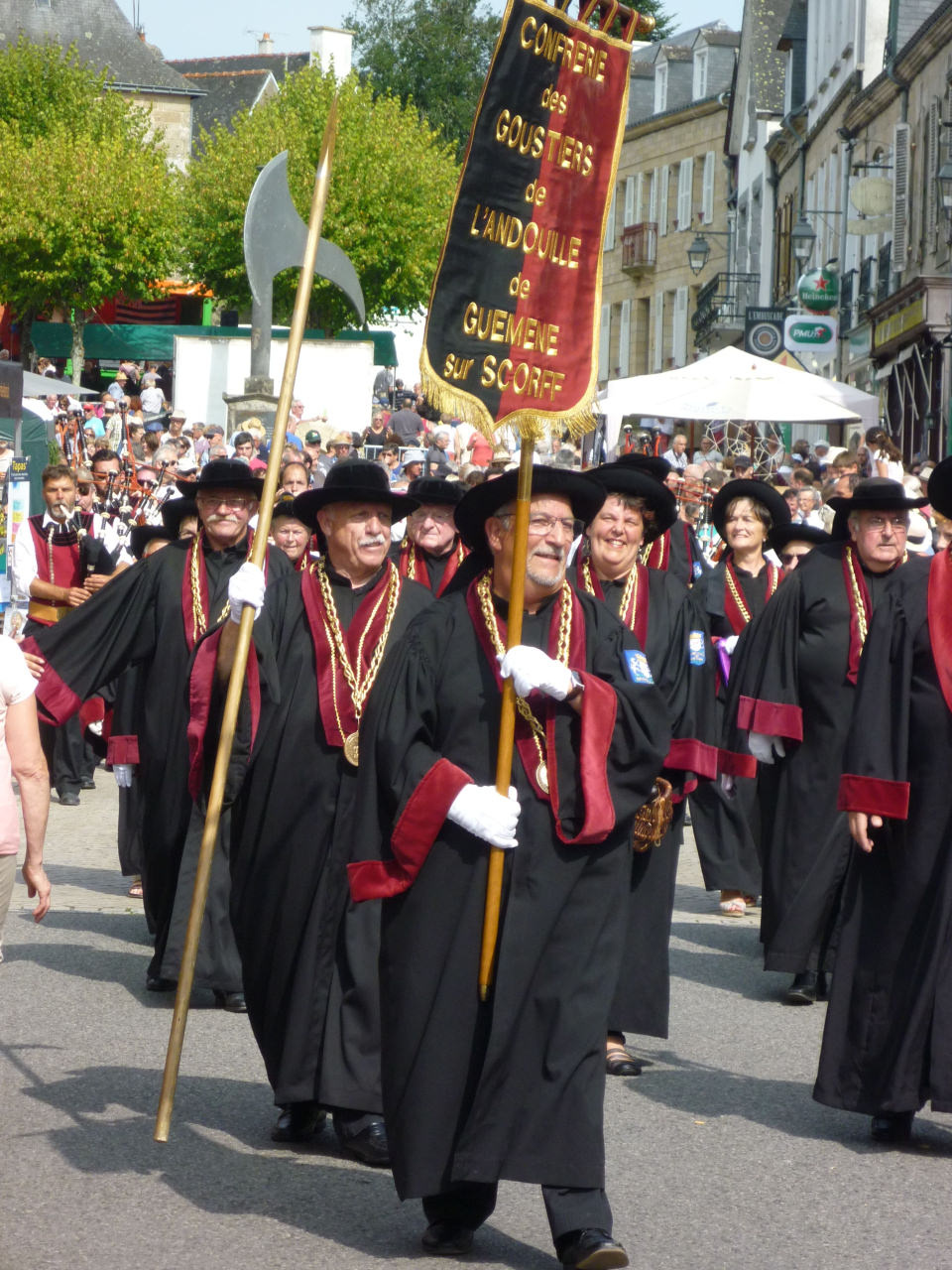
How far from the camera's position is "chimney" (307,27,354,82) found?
6425cm

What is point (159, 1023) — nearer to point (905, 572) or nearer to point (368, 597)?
point (368, 597)

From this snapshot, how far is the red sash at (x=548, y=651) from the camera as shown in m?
5.04

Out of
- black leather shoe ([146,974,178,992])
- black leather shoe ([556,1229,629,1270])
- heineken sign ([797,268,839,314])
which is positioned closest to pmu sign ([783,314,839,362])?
heineken sign ([797,268,839,314])

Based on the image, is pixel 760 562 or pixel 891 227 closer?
pixel 760 562

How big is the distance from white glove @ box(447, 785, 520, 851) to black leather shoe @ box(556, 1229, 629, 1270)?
2.90 feet

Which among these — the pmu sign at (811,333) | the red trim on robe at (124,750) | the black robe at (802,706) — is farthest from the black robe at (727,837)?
the pmu sign at (811,333)

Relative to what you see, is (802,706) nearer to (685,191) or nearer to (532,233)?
(532,233)

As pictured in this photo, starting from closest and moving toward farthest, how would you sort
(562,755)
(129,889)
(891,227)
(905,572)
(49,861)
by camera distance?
(562,755), (905,572), (129,889), (49,861), (891,227)

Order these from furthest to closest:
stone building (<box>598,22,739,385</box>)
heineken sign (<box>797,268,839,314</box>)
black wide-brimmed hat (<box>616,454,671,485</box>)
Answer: stone building (<box>598,22,739,385</box>) < heineken sign (<box>797,268,839,314</box>) < black wide-brimmed hat (<box>616,454,671,485</box>)

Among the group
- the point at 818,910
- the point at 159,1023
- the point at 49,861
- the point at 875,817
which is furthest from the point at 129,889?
the point at 875,817

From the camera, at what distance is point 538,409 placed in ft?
17.8

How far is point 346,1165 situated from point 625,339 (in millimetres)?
58506

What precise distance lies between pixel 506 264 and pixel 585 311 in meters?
0.24

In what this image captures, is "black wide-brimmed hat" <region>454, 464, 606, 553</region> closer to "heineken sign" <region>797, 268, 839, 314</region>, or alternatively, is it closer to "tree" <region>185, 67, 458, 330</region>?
"heineken sign" <region>797, 268, 839, 314</region>
